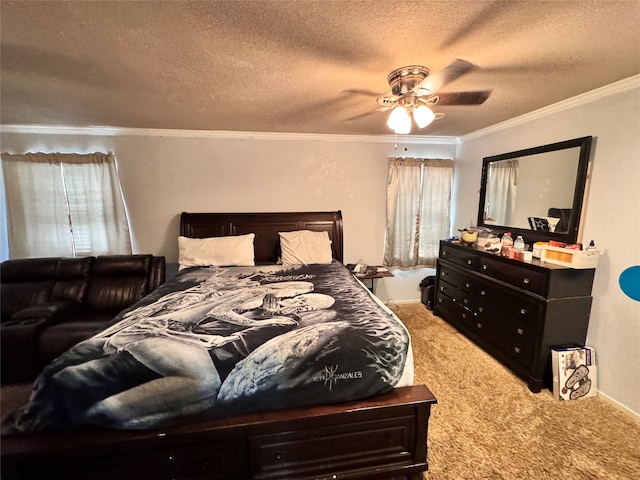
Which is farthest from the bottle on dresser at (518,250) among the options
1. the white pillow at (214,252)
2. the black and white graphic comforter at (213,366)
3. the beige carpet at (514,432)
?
the white pillow at (214,252)

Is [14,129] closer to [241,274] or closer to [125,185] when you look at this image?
[125,185]

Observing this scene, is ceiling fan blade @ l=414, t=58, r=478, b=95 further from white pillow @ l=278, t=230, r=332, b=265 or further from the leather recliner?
the leather recliner

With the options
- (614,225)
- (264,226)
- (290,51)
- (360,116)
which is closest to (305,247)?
(264,226)

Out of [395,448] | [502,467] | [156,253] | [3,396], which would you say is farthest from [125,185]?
[502,467]

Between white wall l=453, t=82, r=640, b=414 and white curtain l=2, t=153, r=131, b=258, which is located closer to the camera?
white wall l=453, t=82, r=640, b=414

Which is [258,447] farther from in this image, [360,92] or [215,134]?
[215,134]

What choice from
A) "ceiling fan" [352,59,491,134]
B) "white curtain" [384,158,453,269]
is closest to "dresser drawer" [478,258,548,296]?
"white curtain" [384,158,453,269]

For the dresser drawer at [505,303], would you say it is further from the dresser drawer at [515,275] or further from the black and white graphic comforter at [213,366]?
the black and white graphic comforter at [213,366]

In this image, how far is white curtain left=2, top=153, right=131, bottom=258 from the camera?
2.98m

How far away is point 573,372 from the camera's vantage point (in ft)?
6.68

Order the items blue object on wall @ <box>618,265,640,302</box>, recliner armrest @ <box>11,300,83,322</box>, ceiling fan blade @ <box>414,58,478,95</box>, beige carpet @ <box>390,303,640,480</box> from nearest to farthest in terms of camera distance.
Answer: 1. beige carpet @ <box>390,303,640,480</box>
2. ceiling fan blade @ <box>414,58,478,95</box>
3. blue object on wall @ <box>618,265,640,302</box>
4. recliner armrest @ <box>11,300,83,322</box>

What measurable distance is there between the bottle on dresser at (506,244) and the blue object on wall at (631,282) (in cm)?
73

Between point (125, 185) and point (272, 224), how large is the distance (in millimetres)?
→ 1773

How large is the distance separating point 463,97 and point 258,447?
2.56 meters
